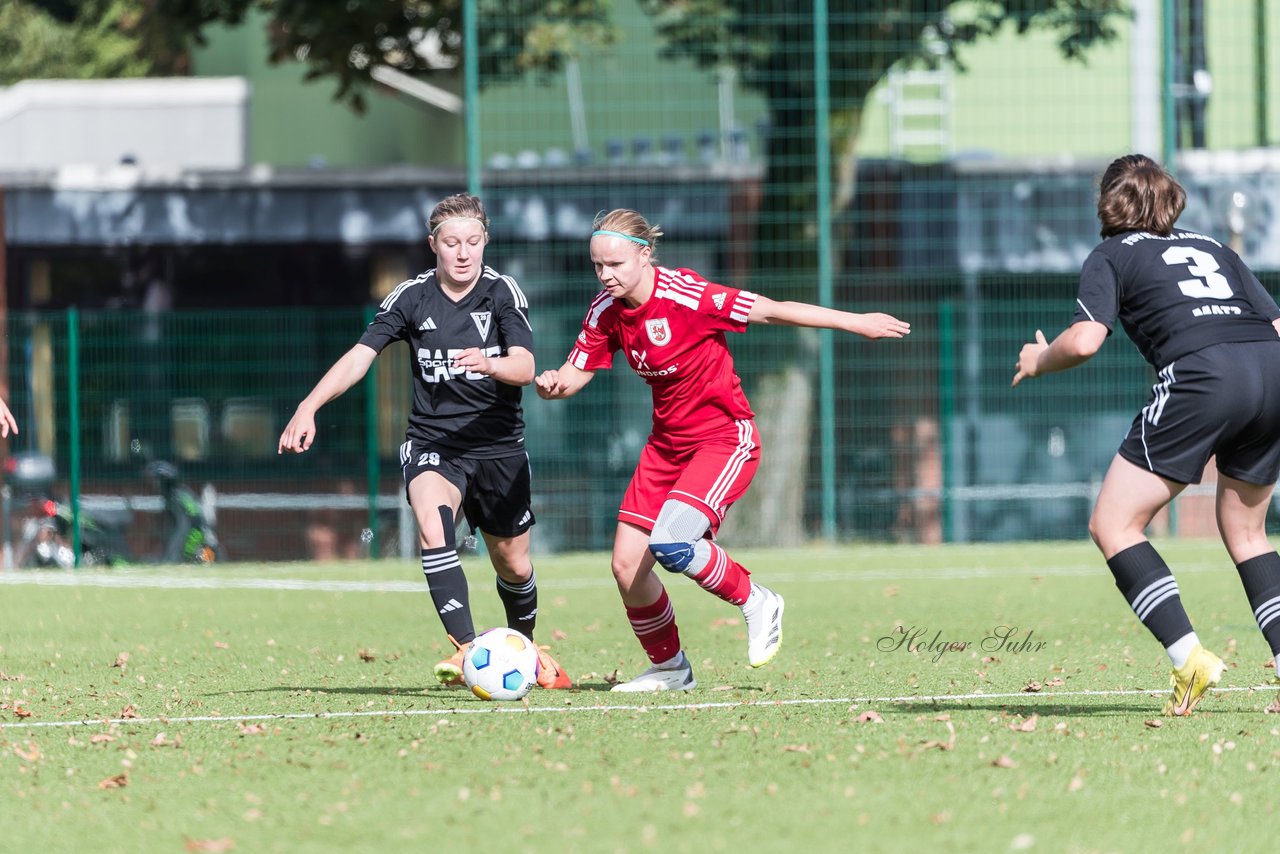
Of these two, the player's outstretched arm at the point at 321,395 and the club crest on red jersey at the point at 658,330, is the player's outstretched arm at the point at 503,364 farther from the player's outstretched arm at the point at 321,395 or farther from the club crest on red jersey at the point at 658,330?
the club crest on red jersey at the point at 658,330

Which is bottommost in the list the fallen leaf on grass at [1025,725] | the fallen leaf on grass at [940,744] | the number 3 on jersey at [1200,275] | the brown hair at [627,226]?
the fallen leaf on grass at [1025,725]

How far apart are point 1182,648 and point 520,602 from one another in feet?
9.79

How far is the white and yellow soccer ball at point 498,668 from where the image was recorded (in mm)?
6859

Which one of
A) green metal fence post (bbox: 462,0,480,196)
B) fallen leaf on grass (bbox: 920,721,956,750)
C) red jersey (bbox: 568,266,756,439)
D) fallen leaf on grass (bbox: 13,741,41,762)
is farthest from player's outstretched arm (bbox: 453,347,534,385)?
green metal fence post (bbox: 462,0,480,196)

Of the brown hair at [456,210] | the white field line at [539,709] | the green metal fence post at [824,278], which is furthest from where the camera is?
the green metal fence post at [824,278]

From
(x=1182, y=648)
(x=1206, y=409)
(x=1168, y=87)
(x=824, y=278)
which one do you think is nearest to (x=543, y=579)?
(x=824, y=278)

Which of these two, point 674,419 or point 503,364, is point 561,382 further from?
point 674,419

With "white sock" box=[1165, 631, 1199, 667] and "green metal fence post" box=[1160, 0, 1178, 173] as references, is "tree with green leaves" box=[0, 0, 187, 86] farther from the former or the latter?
"white sock" box=[1165, 631, 1199, 667]

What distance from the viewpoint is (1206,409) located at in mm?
5934

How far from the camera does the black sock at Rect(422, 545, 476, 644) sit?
7.22m

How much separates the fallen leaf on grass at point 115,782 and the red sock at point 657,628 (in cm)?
244

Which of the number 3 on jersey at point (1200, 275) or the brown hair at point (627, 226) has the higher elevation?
the brown hair at point (627, 226)

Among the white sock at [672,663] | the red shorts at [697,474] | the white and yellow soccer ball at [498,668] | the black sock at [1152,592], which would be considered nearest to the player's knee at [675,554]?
the red shorts at [697,474]

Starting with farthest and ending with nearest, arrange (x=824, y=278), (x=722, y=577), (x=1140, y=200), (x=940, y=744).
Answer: (x=824, y=278)
(x=722, y=577)
(x=1140, y=200)
(x=940, y=744)
